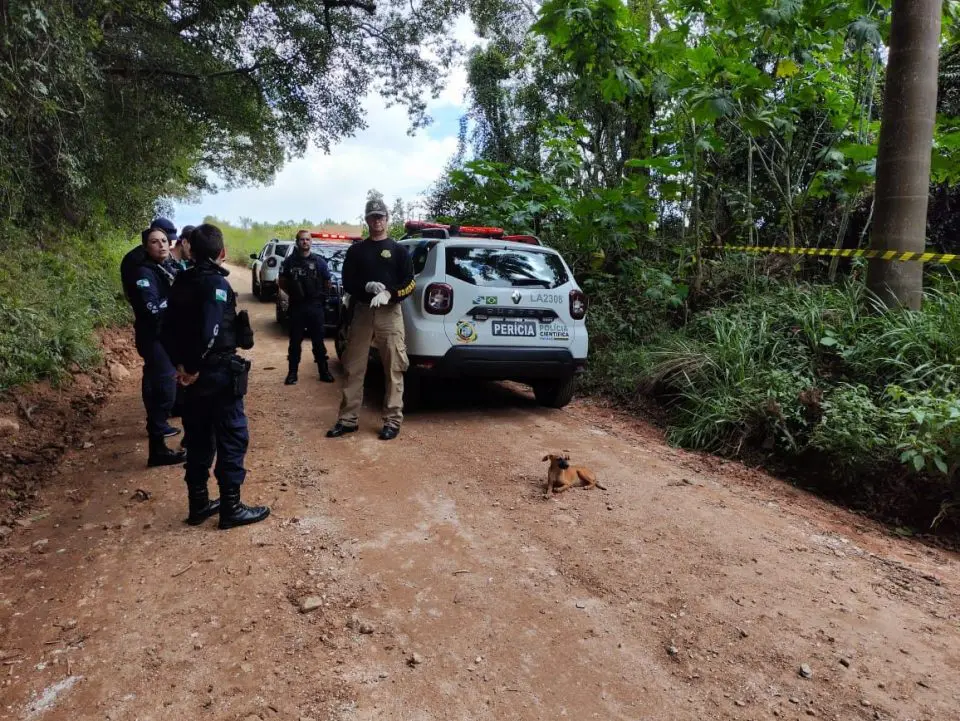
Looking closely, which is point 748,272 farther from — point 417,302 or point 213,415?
point 213,415

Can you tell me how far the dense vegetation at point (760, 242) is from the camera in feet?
14.3

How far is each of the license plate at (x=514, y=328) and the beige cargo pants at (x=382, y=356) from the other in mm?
848

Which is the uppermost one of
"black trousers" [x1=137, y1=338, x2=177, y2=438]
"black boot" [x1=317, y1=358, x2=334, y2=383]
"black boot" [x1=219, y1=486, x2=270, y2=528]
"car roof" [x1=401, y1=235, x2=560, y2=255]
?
"car roof" [x1=401, y1=235, x2=560, y2=255]

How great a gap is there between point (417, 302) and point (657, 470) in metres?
2.52

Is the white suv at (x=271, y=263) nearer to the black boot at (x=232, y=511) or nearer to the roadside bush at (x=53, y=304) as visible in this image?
the roadside bush at (x=53, y=304)

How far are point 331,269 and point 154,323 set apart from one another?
6072mm

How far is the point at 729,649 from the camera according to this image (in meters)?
2.44

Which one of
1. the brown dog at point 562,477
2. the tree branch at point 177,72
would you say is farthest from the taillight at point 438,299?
the tree branch at point 177,72

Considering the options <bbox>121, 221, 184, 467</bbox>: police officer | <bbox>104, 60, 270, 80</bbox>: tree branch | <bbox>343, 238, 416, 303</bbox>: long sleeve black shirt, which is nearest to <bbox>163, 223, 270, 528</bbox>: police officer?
<bbox>121, 221, 184, 467</bbox>: police officer

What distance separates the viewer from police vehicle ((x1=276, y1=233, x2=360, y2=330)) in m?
9.50

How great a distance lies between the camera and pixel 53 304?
788cm

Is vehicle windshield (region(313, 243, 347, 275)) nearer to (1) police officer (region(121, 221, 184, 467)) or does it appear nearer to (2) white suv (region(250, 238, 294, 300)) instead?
(2) white suv (region(250, 238, 294, 300))

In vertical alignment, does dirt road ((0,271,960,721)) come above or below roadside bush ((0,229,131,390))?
below

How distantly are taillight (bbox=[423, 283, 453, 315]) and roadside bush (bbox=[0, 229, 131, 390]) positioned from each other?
4.20 meters
